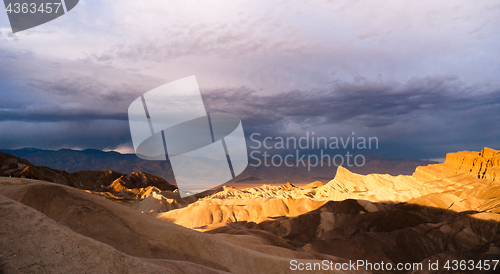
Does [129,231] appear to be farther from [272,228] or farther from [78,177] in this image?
[78,177]

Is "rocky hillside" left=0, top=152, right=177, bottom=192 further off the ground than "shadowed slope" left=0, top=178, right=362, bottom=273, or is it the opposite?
"shadowed slope" left=0, top=178, right=362, bottom=273

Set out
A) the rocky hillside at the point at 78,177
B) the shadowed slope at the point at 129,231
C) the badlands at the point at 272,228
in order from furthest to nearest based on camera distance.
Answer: the rocky hillside at the point at 78,177 < the shadowed slope at the point at 129,231 < the badlands at the point at 272,228

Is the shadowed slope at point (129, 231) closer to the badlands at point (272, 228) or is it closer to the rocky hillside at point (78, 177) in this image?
the badlands at point (272, 228)

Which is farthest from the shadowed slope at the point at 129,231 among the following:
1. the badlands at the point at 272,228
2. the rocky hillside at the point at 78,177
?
the rocky hillside at the point at 78,177

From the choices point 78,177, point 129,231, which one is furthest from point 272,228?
point 78,177

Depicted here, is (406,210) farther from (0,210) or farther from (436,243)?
(0,210)

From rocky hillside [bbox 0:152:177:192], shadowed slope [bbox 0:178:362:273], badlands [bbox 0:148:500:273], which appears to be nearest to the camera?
badlands [bbox 0:148:500:273]

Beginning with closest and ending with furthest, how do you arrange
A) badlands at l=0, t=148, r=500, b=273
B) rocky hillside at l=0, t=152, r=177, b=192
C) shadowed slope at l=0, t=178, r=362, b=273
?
1. badlands at l=0, t=148, r=500, b=273
2. shadowed slope at l=0, t=178, r=362, b=273
3. rocky hillside at l=0, t=152, r=177, b=192

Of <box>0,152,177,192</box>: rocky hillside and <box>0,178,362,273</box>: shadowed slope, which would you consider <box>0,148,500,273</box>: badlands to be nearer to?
<box>0,178,362,273</box>: shadowed slope

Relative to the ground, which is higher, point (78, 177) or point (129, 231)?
point (129, 231)

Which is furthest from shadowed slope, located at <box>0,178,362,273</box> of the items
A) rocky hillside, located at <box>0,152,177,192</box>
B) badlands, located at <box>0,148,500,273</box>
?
rocky hillside, located at <box>0,152,177,192</box>
